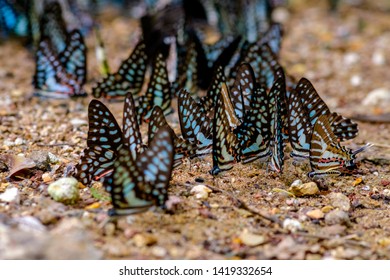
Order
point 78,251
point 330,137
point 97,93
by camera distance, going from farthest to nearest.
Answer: point 97,93 < point 330,137 < point 78,251

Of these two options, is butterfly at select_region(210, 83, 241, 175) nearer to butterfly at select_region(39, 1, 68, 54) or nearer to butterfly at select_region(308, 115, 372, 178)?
butterfly at select_region(308, 115, 372, 178)

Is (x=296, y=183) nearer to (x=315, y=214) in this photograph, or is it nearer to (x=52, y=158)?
(x=315, y=214)

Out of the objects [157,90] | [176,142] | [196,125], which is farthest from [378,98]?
[176,142]

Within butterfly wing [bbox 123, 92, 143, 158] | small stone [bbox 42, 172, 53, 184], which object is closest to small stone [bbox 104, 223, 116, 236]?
butterfly wing [bbox 123, 92, 143, 158]

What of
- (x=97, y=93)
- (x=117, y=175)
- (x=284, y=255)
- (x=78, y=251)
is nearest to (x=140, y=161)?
(x=117, y=175)

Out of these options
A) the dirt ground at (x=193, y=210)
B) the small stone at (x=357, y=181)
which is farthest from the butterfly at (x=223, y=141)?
the small stone at (x=357, y=181)
